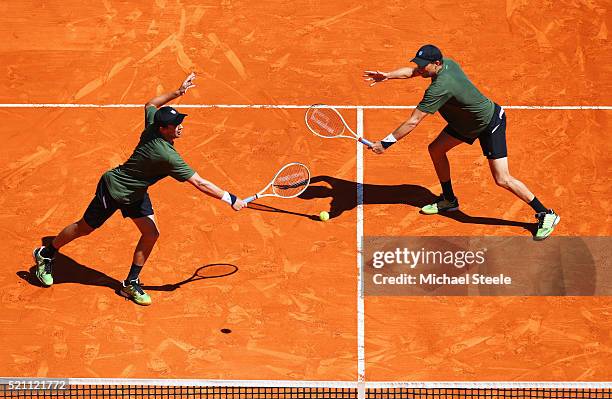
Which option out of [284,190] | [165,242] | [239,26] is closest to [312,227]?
[284,190]

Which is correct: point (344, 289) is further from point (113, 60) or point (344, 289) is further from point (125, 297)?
point (113, 60)

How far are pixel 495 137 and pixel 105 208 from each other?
4.13 metres

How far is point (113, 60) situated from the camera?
1608 centimetres

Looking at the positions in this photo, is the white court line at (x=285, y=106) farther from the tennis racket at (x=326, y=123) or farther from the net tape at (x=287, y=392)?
the net tape at (x=287, y=392)

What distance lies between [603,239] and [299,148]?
3573 millimetres

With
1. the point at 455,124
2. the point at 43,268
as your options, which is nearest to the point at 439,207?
the point at 455,124

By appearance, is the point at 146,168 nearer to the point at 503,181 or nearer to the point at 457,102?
the point at 457,102

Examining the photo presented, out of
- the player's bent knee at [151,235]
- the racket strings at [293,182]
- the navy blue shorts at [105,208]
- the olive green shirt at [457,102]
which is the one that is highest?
the olive green shirt at [457,102]

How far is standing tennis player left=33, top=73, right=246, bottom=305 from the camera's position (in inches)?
518

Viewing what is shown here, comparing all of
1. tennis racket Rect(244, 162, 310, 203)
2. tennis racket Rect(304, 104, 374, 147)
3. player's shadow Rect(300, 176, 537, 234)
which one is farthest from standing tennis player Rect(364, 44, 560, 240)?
tennis racket Rect(244, 162, 310, 203)

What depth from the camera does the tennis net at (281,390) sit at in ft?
42.8

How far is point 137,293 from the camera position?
46.1 ft

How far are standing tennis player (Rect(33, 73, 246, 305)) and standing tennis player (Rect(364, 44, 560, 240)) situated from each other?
2.04m

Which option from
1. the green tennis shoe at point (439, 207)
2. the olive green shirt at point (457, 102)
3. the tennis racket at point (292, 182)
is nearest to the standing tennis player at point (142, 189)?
the tennis racket at point (292, 182)
